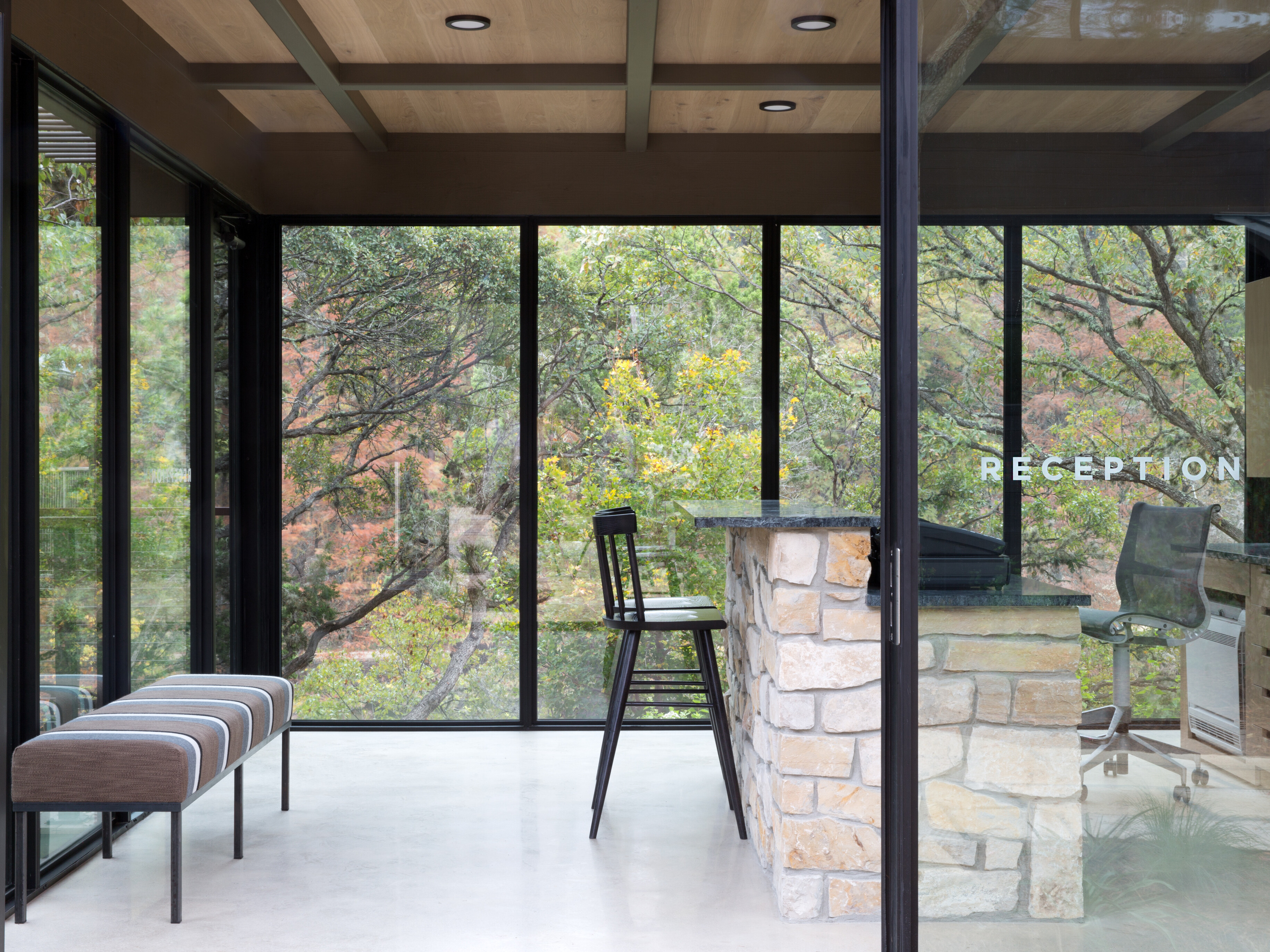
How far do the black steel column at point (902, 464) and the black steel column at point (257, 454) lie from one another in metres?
3.74

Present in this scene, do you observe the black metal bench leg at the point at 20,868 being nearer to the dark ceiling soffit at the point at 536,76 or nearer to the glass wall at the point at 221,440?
the glass wall at the point at 221,440

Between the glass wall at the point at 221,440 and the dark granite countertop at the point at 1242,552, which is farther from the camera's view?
the glass wall at the point at 221,440

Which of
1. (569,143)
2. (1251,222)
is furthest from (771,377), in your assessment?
(1251,222)

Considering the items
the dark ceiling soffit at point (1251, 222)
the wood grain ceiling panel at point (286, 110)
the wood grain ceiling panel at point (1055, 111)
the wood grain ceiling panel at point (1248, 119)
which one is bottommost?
the dark ceiling soffit at point (1251, 222)

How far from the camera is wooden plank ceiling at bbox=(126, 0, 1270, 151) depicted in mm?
1156

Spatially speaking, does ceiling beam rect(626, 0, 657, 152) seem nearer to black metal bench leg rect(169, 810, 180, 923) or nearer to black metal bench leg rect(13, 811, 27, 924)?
black metal bench leg rect(169, 810, 180, 923)

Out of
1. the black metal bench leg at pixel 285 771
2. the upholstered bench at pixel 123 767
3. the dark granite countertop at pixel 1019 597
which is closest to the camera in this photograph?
the dark granite countertop at pixel 1019 597

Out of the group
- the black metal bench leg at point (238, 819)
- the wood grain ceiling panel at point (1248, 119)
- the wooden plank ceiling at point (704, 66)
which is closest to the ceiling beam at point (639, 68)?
the wooden plank ceiling at point (704, 66)

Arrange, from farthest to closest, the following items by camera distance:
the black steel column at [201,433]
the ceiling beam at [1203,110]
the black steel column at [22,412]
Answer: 1. the black steel column at [201,433]
2. the black steel column at [22,412]
3. the ceiling beam at [1203,110]

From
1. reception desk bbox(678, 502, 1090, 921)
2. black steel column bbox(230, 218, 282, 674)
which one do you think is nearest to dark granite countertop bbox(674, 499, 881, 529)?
reception desk bbox(678, 502, 1090, 921)

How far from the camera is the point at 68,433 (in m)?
3.13

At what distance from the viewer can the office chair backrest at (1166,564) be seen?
1.16m

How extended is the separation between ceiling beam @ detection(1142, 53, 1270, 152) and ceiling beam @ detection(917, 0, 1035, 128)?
27 centimetres

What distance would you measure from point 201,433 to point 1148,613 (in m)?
3.78
